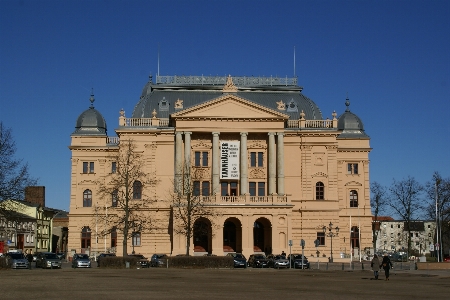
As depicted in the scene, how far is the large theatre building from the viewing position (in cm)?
9306

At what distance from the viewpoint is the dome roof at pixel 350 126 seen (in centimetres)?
10495

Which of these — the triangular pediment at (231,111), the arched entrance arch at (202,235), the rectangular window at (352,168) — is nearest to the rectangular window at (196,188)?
the arched entrance arch at (202,235)

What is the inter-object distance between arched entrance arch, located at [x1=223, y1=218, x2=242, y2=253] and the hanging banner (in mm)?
6237

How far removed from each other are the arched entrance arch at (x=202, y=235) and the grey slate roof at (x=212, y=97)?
1672 cm

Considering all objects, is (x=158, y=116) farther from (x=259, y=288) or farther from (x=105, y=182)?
(x=259, y=288)

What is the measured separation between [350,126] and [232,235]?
82.1 feet

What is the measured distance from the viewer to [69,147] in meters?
102

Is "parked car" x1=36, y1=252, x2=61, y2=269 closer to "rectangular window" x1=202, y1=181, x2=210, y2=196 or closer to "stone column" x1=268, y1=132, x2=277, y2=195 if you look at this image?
"rectangular window" x1=202, y1=181, x2=210, y2=196

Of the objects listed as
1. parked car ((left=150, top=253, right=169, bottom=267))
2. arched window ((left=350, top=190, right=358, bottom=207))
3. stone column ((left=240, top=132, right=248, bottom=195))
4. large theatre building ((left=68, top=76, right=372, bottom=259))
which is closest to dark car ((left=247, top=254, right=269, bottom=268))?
parked car ((left=150, top=253, right=169, bottom=267))

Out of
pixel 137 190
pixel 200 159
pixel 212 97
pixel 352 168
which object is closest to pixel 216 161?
pixel 200 159

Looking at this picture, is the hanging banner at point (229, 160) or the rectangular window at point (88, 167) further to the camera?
the rectangular window at point (88, 167)

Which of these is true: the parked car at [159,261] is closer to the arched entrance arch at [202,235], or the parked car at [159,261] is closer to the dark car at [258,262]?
the dark car at [258,262]

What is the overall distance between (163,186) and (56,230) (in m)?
67.8

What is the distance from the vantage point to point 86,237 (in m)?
102
